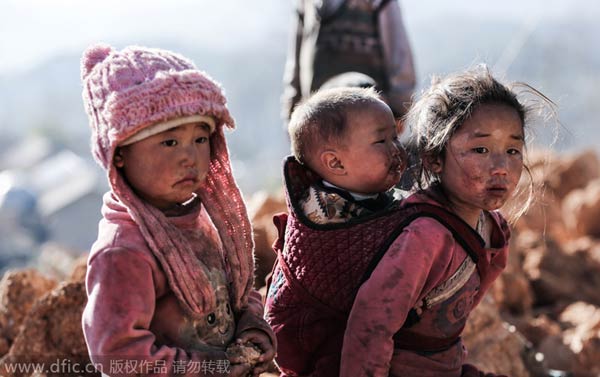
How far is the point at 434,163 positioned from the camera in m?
2.58

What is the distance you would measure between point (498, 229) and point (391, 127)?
530 millimetres

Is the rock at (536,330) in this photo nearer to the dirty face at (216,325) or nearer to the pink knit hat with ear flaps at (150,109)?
the dirty face at (216,325)

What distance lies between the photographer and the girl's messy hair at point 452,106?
2490 millimetres

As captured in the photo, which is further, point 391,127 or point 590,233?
point 590,233

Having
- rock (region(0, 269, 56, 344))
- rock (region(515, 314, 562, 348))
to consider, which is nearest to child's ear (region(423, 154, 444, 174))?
rock (region(0, 269, 56, 344))

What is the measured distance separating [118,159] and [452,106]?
101 cm

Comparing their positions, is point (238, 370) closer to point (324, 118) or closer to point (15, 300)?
point (324, 118)

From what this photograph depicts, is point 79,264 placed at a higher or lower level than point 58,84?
higher

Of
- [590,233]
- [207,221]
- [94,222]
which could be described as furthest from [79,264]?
[94,222]

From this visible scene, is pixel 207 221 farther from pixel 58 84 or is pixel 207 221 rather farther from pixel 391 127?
pixel 58 84

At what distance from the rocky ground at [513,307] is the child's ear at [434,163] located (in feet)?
1.95

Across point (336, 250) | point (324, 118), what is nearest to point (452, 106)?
point (324, 118)

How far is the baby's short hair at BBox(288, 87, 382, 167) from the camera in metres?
2.52

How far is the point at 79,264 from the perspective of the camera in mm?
3867
